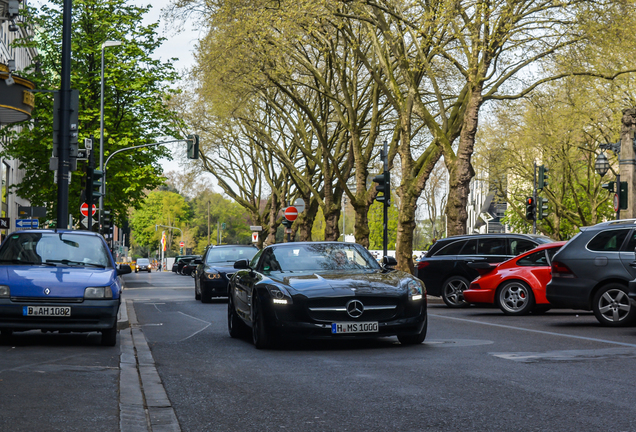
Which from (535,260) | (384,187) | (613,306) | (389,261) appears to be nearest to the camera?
(389,261)

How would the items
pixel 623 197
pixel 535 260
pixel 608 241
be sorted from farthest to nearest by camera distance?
pixel 623 197, pixel 535 260, pixel 608 241

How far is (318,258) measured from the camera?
1206cm

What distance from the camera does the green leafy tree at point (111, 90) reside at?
4056 cm

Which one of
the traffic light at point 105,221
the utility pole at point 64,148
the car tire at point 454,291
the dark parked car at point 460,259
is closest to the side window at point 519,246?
the dark parked car at point 460,259

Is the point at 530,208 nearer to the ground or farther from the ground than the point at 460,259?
farther from the ground

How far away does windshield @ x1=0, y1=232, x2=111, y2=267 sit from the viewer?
1207cm

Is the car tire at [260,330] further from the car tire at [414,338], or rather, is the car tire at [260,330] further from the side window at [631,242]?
the side window at [631,242]

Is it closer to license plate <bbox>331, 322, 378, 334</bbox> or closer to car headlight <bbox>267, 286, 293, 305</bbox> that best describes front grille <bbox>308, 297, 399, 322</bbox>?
A: license plate <bbox>331, 322, 378, 334</bbox>

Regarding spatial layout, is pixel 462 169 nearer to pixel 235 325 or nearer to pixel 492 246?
pixel 492 246

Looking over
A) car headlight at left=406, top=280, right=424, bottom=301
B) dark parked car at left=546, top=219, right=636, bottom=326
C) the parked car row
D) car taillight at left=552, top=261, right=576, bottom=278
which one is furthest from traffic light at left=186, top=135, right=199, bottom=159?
car headlight at left=406, top=280, right=424, bottom=301

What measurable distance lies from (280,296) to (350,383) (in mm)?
2919

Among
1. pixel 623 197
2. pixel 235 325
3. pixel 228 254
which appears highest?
pixel 623 197

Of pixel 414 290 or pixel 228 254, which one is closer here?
pixel 414 290

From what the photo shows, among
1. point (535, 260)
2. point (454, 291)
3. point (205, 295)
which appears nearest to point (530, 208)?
point (454, 291)
